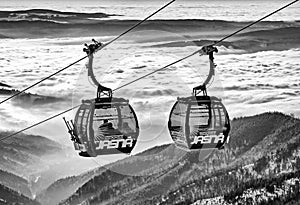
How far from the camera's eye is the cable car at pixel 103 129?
24.0 feet

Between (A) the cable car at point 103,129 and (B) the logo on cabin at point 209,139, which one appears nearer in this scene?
(A) the cable car at point 103,129

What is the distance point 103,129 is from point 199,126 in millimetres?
1186

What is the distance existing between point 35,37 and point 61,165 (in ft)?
123

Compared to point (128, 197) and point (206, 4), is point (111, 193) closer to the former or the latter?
point (128, 197)

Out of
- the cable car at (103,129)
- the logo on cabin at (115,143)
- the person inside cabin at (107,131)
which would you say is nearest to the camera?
the cable car at (103,129)

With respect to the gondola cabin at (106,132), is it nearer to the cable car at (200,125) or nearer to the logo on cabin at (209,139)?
the cable car at (200,125)

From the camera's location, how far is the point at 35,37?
65.8ft

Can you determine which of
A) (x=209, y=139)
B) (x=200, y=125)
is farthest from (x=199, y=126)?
(x=209, y=139)

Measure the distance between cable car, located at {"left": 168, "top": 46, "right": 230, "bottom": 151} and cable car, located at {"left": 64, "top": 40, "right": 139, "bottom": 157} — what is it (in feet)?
1.82

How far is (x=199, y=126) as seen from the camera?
26.3 feet

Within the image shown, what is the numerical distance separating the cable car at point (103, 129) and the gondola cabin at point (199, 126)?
0.56 metres

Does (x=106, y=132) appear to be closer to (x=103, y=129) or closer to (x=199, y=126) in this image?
(x=103, y=129)

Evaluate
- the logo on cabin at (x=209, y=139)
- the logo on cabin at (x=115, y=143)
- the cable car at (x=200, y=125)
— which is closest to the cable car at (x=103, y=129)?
the logo on cabin at (x=115, y=143)

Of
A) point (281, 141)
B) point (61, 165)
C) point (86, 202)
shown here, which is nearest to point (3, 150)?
point (61, 165)
